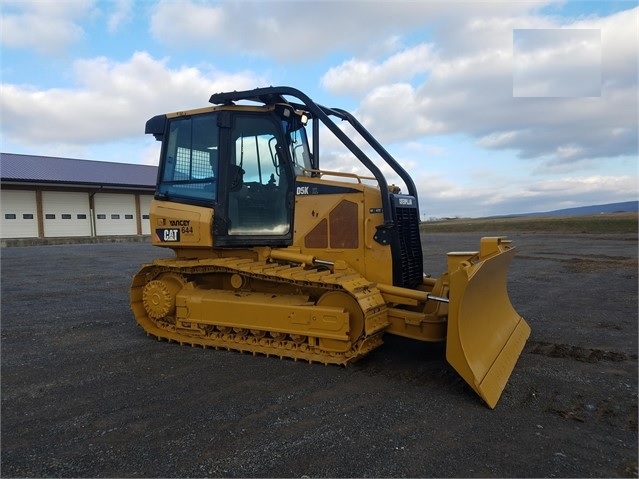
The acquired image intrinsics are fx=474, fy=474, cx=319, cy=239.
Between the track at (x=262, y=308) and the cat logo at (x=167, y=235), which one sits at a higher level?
the cat logo at (x=167, y=235)

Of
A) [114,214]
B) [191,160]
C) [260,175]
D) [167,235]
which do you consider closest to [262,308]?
[260,175]

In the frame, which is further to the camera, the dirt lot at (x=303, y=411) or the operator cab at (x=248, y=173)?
the operator cab at (x=248, y=173)

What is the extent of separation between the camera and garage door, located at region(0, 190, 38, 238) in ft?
95.9

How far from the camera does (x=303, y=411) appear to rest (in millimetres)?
4301

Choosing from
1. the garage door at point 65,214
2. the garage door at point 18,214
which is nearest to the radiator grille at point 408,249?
the garage door at point 18,214

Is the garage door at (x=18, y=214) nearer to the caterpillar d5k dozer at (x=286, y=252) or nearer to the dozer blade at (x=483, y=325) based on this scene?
the caterpillar d5k dozer at (x=286, y=252)

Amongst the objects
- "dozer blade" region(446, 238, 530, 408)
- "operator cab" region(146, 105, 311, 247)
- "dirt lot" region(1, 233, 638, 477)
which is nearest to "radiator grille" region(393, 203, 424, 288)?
"dozer blade" region(446, 238, 530, 408)

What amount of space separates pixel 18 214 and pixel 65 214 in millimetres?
2739

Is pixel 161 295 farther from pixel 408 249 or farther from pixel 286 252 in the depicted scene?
pixel 408 249

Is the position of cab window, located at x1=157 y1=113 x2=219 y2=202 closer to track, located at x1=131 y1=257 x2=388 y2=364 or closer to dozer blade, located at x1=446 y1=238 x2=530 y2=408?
track, located at x1=131 y1=257 x2=388 y2=364

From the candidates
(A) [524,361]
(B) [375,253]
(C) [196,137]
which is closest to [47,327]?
(C) [196,137]

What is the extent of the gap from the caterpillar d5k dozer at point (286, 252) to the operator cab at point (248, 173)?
0.05 ft

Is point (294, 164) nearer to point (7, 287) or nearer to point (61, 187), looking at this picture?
point (7, 287)

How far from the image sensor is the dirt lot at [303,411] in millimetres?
3438
